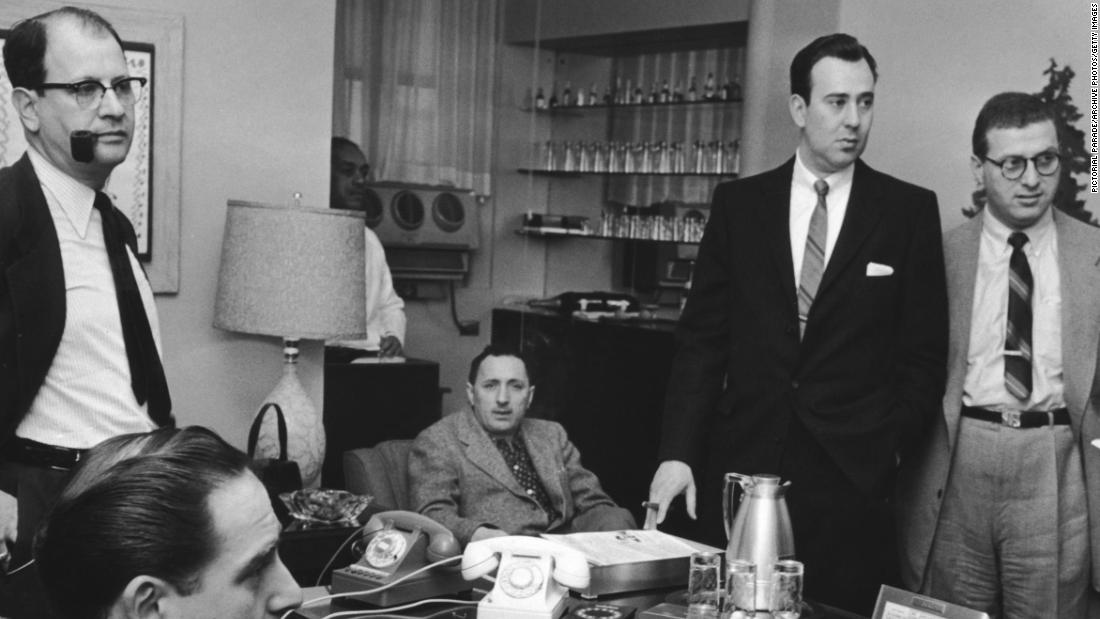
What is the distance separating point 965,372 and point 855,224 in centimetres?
49

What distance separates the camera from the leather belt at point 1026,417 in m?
3.17

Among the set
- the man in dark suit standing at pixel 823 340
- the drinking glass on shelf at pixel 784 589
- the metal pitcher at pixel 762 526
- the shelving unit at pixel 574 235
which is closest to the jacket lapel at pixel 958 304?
the man in dark suit standing at pixel 823 340

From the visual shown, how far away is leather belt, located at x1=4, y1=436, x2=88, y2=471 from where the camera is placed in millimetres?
2615

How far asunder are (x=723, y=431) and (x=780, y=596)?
0.96 m

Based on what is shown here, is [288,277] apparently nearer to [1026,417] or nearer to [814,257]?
[814,257]

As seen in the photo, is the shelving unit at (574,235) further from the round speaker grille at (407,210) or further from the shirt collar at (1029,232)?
the shirt collar at (1029,232)

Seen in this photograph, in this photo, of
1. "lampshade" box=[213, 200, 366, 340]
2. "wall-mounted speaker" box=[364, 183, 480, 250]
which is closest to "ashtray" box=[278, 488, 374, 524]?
"lampshade" box=[213, 200, 366, 340]

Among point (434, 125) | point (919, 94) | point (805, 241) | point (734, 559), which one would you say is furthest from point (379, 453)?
point (434, 125)

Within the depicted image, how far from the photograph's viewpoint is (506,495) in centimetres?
419

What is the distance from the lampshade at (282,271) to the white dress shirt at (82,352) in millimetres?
914

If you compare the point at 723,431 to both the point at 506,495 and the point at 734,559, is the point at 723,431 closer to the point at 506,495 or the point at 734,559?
the point at 734,559

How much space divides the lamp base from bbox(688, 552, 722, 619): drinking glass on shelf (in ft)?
5.48

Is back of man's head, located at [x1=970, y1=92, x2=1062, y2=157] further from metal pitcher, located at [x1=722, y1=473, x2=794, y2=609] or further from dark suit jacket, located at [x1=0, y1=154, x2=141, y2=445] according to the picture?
dark suit jacket, located at [x1=0, y1=154, x2=141, y2=445]

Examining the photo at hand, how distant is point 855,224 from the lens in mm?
3121
